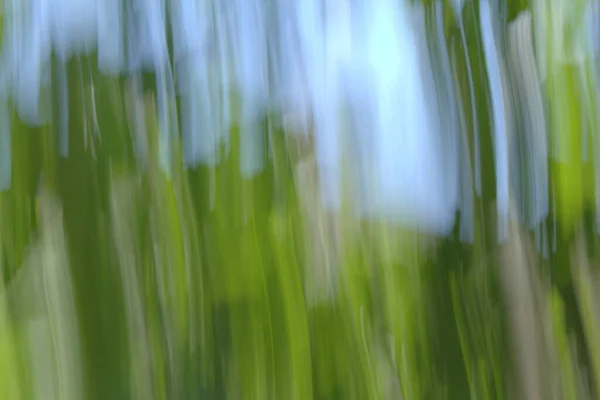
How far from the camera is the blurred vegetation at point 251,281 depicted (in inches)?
15.8

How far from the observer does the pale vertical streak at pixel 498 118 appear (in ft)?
1.51

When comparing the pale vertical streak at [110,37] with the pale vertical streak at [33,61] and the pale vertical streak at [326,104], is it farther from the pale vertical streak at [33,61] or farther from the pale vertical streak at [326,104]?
the pale vertical streak at [326,104]

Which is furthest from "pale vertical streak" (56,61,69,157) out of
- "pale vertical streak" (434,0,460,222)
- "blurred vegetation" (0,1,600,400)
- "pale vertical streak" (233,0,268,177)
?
"pale vertical streak" (434,0,460,222)

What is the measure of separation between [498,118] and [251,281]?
0.79ft

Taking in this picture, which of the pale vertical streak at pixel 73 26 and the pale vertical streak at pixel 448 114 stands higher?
the pale vertical streak at pixel 73 26

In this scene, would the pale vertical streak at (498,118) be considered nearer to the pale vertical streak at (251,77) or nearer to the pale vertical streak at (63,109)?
the pale vertical streak at (251,77)

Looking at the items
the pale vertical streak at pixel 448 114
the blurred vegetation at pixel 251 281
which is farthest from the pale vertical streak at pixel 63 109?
the pale vertical streak at pixel 448 114

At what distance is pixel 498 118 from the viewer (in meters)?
0.47

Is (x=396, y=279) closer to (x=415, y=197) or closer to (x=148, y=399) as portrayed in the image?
(x=415, y=197)

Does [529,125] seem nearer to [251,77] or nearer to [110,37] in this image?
[251,77]

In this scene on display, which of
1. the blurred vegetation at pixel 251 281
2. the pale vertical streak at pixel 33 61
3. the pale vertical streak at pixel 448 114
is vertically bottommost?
the blurred vegetation at pixel 251 281

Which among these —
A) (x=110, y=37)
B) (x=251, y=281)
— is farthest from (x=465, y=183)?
(x=110, y=37)

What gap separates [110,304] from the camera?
1.33ft

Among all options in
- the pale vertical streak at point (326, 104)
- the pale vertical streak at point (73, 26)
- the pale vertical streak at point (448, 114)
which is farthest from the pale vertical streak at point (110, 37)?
the pale vertical streak at point (448, 114)
